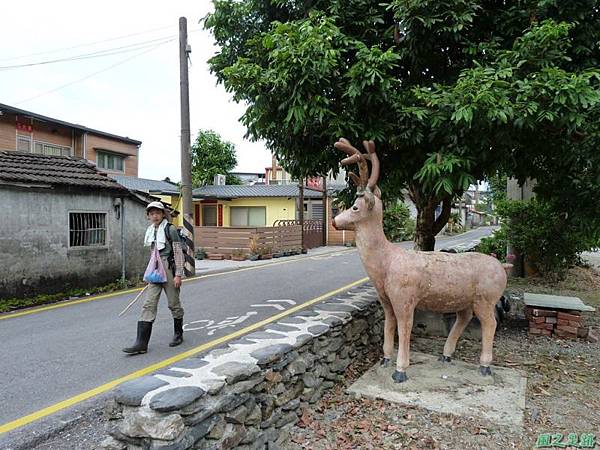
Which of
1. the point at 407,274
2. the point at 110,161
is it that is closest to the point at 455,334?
the point at 407,274

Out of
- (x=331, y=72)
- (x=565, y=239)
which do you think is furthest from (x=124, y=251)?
(x=565, y=239)

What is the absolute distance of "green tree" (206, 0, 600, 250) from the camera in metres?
3.96

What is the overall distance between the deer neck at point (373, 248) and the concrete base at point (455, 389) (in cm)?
112

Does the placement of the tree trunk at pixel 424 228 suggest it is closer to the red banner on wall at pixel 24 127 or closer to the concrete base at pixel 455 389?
the concrete base at pixel 455 389

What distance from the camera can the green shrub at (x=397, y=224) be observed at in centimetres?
2670

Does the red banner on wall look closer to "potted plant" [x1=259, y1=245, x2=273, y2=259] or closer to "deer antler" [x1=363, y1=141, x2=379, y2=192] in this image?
"potted plant" [x1=259, y1=245, x2=273, y2=259]

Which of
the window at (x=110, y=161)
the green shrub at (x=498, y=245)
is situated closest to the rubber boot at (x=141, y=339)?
the green shrub at (x=498, y=245)

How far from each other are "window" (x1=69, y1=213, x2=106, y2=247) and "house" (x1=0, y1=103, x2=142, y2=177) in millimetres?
8823

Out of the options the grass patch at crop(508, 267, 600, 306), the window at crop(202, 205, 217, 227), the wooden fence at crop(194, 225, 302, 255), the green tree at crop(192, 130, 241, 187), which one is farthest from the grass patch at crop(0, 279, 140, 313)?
the green tree at crop(192, 130, 241, 187)

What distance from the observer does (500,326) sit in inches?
262

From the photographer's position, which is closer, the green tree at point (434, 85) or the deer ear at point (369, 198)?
the green tree at point (434, 85)

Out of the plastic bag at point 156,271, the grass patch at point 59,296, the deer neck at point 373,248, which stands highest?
the deer neck at point 373,248

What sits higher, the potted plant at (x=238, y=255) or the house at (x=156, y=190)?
the house at (x=156, y=190)

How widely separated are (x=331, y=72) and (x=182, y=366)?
338 centimetres
